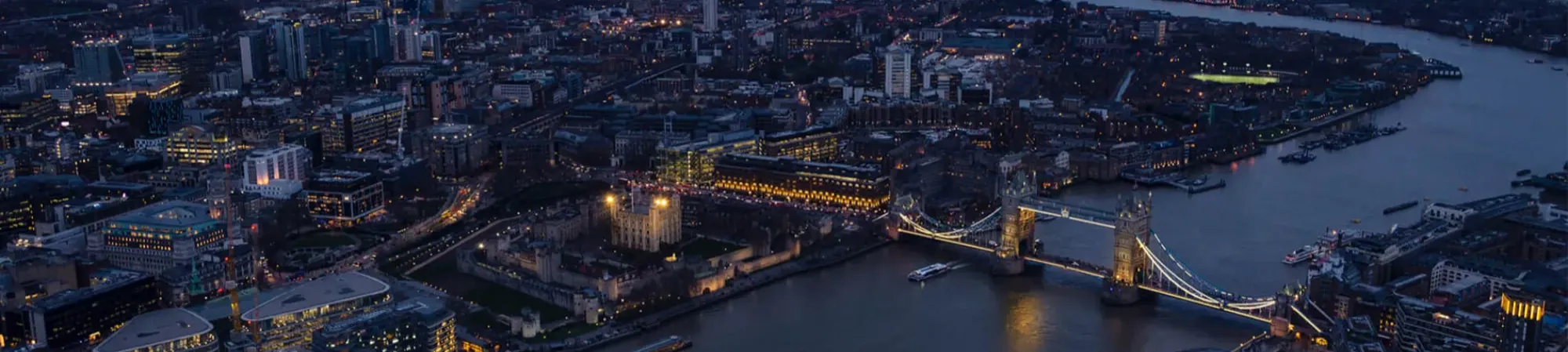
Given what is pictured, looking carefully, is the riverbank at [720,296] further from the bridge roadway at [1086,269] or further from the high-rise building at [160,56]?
the high-rise building at [160,56]

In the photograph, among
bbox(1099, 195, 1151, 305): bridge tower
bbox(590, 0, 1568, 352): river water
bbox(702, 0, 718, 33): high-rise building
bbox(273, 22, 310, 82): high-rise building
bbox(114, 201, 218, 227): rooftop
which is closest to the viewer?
bbox(590, 0, 1568, 352): river water

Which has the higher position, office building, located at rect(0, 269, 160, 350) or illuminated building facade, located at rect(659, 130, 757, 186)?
illuminated building facade, located at rect(659, 130, 757, 186)

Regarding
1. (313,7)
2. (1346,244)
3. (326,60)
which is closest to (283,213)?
(1346,244)

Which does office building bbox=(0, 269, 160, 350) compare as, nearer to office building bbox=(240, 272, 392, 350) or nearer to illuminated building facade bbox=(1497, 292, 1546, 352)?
office building bbox=(240, 272, 392, 350)

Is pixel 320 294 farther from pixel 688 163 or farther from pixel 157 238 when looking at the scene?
pixel 688 163

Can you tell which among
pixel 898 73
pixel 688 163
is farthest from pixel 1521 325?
pixel 898 73

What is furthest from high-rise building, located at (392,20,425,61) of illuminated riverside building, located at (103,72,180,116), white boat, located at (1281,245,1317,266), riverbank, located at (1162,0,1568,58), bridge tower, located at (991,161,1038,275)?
riverbank, located at (1162,0,1568,58)

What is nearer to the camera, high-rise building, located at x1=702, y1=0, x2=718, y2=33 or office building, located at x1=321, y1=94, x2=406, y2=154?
office building, located at x1=321, y1=94, x2=406, y2=154
